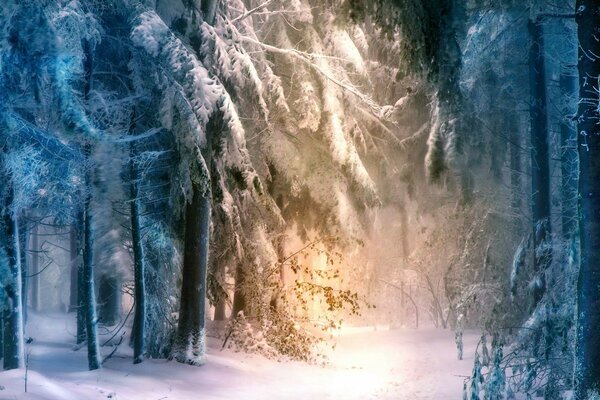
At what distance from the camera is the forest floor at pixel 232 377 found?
33.7ft

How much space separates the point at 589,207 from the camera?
321 inches

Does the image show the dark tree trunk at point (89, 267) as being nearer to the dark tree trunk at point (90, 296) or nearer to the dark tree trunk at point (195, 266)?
the dark tree trunk at point (90, 296)

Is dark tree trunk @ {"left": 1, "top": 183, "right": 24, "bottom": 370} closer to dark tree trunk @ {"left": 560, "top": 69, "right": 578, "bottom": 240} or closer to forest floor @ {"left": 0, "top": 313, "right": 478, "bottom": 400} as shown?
forest floor @ {"left": 0, "top": 313, "right": 478, "bottom": 400}

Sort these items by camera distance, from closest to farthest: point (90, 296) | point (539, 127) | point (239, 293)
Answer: point (90, 296), point (539, 127), point (239, 293)

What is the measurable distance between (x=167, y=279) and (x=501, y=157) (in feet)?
32.6

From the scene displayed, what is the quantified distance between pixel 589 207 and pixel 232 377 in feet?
25.6

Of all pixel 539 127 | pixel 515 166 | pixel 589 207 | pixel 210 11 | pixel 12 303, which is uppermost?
pixel 210 11

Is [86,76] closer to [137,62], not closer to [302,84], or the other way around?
[137,62]

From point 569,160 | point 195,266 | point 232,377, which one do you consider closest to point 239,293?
point 195,266

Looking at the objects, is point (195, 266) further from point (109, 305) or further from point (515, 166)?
point (515, 166)

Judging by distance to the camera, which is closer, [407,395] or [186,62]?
[186,62]

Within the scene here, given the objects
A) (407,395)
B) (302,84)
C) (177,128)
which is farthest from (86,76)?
(407,395)

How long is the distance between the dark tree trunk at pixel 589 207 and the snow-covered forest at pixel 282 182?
0.03 metres

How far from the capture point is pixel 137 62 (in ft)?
42.1
